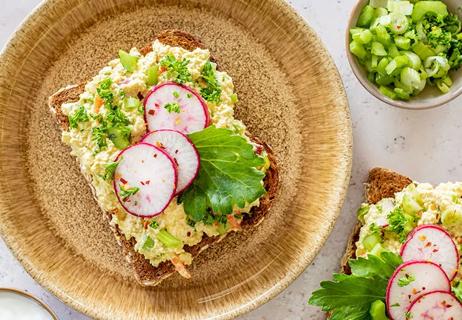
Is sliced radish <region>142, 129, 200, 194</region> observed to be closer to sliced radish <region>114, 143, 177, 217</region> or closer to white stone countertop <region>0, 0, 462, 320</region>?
sliced radish <region>114, 143, 177, 217</region>

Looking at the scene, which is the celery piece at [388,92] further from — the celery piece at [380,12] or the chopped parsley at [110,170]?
the chopped parsley at [110,170]

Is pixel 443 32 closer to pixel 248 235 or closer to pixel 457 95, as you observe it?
pixel 457 95

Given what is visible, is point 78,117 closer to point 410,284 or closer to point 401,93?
point 401,93

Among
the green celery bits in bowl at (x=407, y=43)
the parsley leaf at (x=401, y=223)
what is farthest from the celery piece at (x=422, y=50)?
the parsley leaf at (x=401, y=223)

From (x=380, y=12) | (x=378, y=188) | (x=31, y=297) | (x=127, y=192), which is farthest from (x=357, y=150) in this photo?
(x=31, y=297)

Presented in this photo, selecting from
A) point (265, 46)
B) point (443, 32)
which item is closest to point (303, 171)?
point (265, 46)

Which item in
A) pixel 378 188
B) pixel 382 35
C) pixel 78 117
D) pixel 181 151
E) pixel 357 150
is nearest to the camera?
pixel 181 151
